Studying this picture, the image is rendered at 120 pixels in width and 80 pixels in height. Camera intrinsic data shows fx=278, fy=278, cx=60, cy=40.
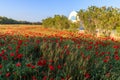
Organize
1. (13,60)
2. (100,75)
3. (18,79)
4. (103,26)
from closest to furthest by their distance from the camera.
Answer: (18,79), (100,75), (13,60), (103,26)

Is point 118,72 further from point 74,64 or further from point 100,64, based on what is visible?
A: point 74,64

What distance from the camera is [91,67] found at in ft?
21.6

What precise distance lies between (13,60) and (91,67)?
2.03 m

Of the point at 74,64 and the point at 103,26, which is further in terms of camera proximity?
the point at 103,26

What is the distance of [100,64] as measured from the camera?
675 centimetres

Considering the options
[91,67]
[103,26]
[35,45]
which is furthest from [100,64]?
[103,26]

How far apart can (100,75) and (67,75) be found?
0.83 m

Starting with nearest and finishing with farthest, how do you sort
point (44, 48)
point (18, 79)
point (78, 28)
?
1. point (18, 79)
2. point (44, 48)
3. point (78, 28)

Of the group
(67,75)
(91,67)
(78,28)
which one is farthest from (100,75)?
(78,28)

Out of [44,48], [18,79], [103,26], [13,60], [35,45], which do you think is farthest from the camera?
[103,26]

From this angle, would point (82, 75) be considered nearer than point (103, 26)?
Yes

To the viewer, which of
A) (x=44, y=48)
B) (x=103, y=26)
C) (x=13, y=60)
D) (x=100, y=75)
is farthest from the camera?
(x=103, y=26)

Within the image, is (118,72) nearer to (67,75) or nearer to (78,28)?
(67,75)

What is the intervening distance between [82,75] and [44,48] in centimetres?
207
